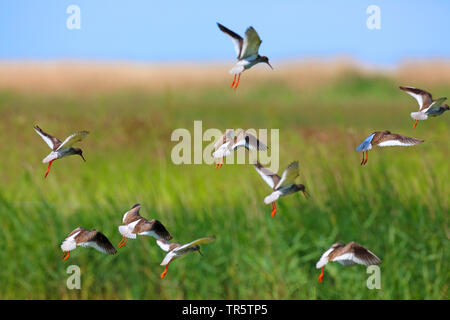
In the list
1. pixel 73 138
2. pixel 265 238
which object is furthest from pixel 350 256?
pixel 265 238

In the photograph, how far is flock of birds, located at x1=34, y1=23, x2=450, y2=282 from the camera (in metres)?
1.20

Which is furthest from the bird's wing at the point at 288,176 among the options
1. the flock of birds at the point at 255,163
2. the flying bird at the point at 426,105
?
the flying bird at the point at 426,105

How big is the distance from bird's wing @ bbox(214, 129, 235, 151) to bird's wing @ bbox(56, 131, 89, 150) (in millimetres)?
314

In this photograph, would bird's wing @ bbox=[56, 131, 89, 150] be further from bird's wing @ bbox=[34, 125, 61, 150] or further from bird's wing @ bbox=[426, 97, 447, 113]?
bird's wing @ bbox=[426, 97, 447, 113]

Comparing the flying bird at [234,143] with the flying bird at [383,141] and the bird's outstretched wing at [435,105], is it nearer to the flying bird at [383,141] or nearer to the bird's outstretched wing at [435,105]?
the flying bird at [383,141]

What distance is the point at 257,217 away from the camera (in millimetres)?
6504

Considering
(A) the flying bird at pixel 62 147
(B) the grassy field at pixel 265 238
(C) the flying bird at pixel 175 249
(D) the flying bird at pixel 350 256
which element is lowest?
(B) the grassy field at pixel 265 238

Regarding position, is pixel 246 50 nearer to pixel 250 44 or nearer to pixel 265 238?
pixel 250 44

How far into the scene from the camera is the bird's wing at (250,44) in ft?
4.13

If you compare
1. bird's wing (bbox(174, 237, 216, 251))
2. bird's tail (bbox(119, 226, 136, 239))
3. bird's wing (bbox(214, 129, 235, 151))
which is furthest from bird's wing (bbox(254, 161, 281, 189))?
bird's tail (bbox(119, 226, 136, 239))

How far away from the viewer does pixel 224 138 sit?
1269 millimetres

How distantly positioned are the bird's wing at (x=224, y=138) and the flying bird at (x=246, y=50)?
0.52 ft
